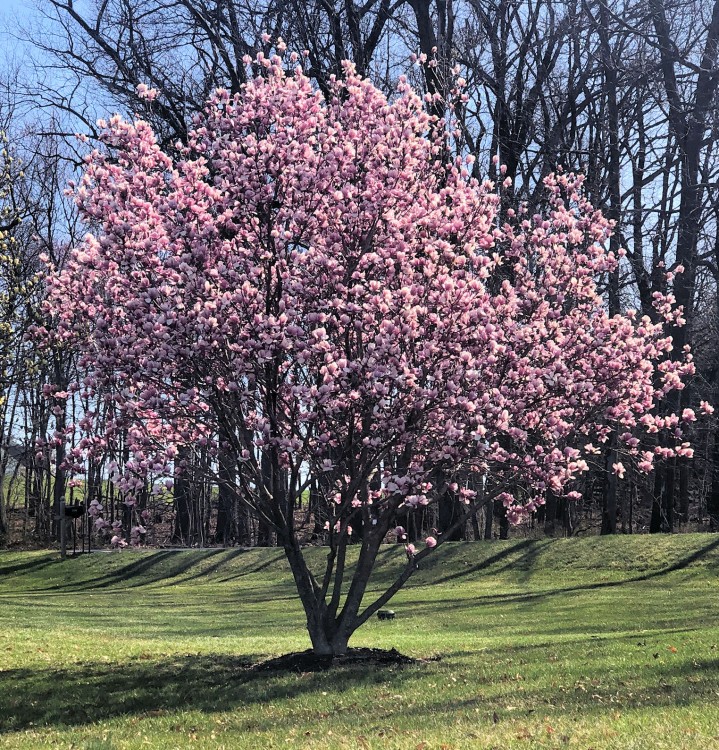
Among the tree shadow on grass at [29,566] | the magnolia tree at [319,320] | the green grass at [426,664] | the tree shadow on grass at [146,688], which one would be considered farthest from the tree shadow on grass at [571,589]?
the tree shadow on grass at [29,566]

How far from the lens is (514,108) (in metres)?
30.7

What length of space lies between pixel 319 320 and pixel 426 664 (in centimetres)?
520

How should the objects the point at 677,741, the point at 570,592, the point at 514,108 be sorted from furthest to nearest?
the point at 514,108
the point at 570,592
the point at 677,741

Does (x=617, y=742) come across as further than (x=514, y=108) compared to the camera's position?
No

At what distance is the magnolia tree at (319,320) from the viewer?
36.4 ft

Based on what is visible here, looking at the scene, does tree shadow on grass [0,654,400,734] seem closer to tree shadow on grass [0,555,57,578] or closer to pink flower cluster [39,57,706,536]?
pink flower cluster [39,57,706,536]

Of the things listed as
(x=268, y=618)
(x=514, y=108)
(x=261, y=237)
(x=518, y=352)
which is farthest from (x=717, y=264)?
(x=261, y=237)

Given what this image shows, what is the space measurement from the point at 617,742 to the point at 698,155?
23061 millimetres

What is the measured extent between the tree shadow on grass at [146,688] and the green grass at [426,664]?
38mm

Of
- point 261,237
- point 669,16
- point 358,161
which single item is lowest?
point 261,237

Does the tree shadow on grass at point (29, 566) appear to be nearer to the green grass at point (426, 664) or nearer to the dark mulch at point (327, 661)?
the green grass at point (426, 664)

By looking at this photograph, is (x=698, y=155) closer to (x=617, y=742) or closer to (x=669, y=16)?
(x=669, y=16)

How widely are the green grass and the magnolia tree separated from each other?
6.68 ft

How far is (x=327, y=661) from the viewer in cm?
1288
